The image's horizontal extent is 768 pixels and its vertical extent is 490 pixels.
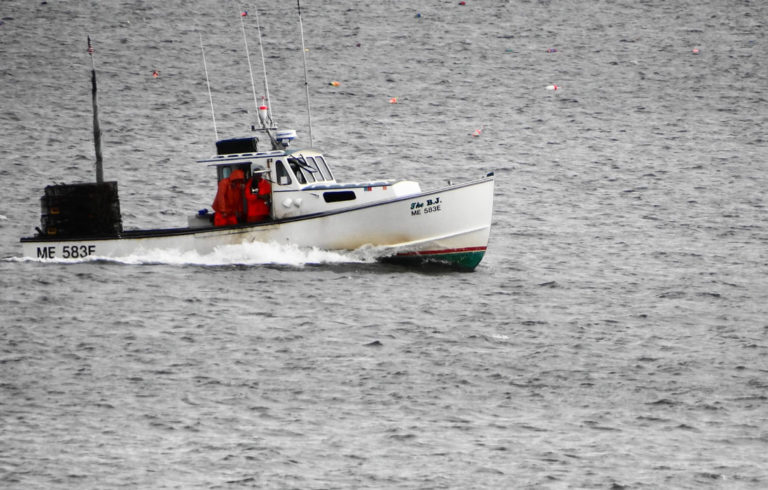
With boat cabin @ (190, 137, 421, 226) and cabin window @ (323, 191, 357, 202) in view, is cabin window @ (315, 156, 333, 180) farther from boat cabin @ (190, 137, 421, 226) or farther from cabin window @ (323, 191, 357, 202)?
cabin window @ (323, 191, 357, 202)

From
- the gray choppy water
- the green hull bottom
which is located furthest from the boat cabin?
the green hull bottom

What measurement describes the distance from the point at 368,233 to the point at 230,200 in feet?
9.64

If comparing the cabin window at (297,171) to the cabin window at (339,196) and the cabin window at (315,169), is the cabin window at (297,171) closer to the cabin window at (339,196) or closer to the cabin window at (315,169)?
the cabin window at (315,169)

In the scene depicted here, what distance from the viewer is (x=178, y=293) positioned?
24.2 metres

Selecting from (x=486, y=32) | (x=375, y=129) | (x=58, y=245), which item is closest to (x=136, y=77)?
(x=375, y=129)

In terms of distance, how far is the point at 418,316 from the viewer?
22.8m

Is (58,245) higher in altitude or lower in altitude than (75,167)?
lower

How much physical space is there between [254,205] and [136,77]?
31641 mm

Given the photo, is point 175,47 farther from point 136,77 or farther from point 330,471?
point 330,471

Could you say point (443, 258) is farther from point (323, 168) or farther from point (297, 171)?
point (297, 171)

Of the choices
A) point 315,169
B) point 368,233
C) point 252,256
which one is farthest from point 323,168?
point 252,256

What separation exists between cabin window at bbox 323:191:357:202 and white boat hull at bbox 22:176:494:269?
1.35ft

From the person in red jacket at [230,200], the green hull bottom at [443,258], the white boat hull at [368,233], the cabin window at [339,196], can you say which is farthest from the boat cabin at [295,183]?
the green hull bottom at [443,258]

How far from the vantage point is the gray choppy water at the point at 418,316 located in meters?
16.0
